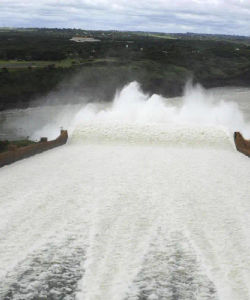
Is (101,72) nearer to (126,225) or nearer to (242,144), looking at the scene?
(242,144)

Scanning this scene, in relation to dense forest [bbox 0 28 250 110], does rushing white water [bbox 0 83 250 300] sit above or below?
above

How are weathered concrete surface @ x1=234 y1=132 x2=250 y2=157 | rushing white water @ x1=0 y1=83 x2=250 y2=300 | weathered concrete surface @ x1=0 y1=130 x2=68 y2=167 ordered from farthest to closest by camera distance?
weathered concrete surface @ x1=234 y1=132 x2=250 y2=157, weathered concrete surface @ x1=0 y1=130 x2=68 y2=167, rushing white water @ x1=0 y1=83 x2=250 y2=300

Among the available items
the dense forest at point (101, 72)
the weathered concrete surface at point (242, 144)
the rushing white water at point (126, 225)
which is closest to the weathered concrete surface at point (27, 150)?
the rushing white water at point (126, 225)

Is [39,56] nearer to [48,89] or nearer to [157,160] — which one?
[48,89]

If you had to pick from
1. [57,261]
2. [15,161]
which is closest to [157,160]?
[15,161]

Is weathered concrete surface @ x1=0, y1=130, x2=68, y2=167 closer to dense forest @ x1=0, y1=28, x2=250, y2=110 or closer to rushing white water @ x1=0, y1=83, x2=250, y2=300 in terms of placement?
rushing white water @ x1=0, y1=83, x2=250, y2=300

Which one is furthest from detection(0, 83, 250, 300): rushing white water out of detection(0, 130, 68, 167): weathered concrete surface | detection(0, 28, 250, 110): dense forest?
detection(0, 28, 250, 110): dense forest

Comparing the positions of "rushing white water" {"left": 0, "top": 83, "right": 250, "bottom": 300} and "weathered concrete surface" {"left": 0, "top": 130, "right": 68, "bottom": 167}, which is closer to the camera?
"rushing white water" {"left": 0, "top": 83, "right": 250, "bottom": 300}
